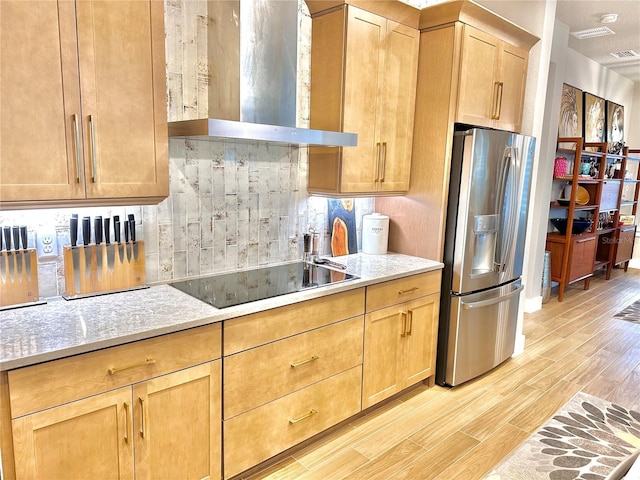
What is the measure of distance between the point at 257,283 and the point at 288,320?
31 centimetres

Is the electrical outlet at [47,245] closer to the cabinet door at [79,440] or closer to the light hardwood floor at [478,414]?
the cabinet door at [79,440]

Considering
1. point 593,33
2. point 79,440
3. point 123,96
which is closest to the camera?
point 79,440

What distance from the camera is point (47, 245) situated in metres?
1.95

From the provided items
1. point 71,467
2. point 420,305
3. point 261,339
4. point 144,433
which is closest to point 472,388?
point 420,305

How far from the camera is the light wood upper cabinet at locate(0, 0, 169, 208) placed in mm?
1545

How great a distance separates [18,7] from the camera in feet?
4.96

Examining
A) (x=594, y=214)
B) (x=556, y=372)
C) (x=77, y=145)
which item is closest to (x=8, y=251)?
(x=77, y=145)

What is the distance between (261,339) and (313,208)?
117cm

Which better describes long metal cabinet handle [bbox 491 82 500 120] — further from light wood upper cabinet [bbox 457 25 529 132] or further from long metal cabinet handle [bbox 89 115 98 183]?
long metal cabinet handle [bbox 89 115 98 183]

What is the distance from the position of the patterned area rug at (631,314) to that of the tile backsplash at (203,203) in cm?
399

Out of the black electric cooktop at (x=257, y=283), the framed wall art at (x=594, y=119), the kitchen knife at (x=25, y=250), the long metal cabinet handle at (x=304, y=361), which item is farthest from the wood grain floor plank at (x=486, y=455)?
the framed wall art at (x=594, y=119)

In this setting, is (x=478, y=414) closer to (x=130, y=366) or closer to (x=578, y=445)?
(x=578, y=445)

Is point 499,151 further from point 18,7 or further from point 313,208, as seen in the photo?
point 18,7

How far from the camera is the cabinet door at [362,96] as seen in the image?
2609mm
